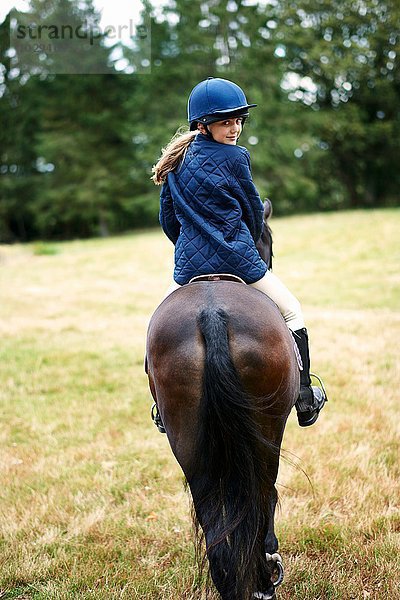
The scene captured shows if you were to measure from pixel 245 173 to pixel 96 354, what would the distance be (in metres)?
6.01

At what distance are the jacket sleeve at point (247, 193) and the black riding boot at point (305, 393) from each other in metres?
0.65

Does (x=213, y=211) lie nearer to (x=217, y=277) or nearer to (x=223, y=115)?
(x=217, y=277)

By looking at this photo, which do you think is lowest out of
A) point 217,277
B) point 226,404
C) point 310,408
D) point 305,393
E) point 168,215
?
point 310,408

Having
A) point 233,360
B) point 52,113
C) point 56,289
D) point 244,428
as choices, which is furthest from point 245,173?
point 52,113

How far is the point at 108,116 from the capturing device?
34.1m

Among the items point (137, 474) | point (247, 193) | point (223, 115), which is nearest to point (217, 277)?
point (247, 193)

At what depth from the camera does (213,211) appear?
2.79 m

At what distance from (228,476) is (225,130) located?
1677 mm

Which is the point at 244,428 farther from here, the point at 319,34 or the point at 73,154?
the point at 319,34

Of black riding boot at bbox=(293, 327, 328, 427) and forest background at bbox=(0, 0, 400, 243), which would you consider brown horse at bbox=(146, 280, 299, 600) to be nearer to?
black riding boot at bbox=(293, 327, 328, 427)

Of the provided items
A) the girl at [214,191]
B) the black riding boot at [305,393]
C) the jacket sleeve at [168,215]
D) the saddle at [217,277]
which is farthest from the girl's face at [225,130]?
the black riding boot at [305,393]

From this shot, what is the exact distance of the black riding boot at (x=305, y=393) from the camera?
→ 124 inches

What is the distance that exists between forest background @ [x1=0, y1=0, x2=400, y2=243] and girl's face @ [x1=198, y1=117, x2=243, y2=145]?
2919 cm

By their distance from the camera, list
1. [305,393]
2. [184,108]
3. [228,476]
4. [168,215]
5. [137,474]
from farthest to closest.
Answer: [184,108] < [137,474] < [305,393] < [168,215] < [228,476]
